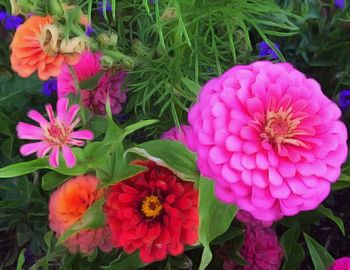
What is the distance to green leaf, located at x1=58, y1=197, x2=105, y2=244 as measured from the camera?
644 mm

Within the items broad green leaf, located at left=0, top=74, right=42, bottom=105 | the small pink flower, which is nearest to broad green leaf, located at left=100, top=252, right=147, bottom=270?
the small pink flower

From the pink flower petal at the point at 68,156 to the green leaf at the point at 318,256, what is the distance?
0.32 m

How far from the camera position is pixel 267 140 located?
52 centimetres

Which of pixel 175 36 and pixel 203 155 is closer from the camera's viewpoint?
pixel 203 155

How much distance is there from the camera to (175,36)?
786 millimetres

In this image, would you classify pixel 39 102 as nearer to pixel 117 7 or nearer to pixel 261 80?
pixel 117 7

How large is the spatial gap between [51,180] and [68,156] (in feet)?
0.39

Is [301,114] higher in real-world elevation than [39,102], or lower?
higher

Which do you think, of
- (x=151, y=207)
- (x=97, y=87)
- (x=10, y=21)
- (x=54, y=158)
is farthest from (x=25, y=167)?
(x=10, y=21)

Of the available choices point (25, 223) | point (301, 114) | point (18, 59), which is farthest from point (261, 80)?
point (25, 223)

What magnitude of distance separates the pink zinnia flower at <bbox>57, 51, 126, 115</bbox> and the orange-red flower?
141 mm

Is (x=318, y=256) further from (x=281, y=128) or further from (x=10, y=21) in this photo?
(x=10, y=21)

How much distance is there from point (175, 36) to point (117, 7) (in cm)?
13

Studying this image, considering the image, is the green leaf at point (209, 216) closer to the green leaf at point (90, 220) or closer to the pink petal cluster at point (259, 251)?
the green leaf at point (90, 220)
